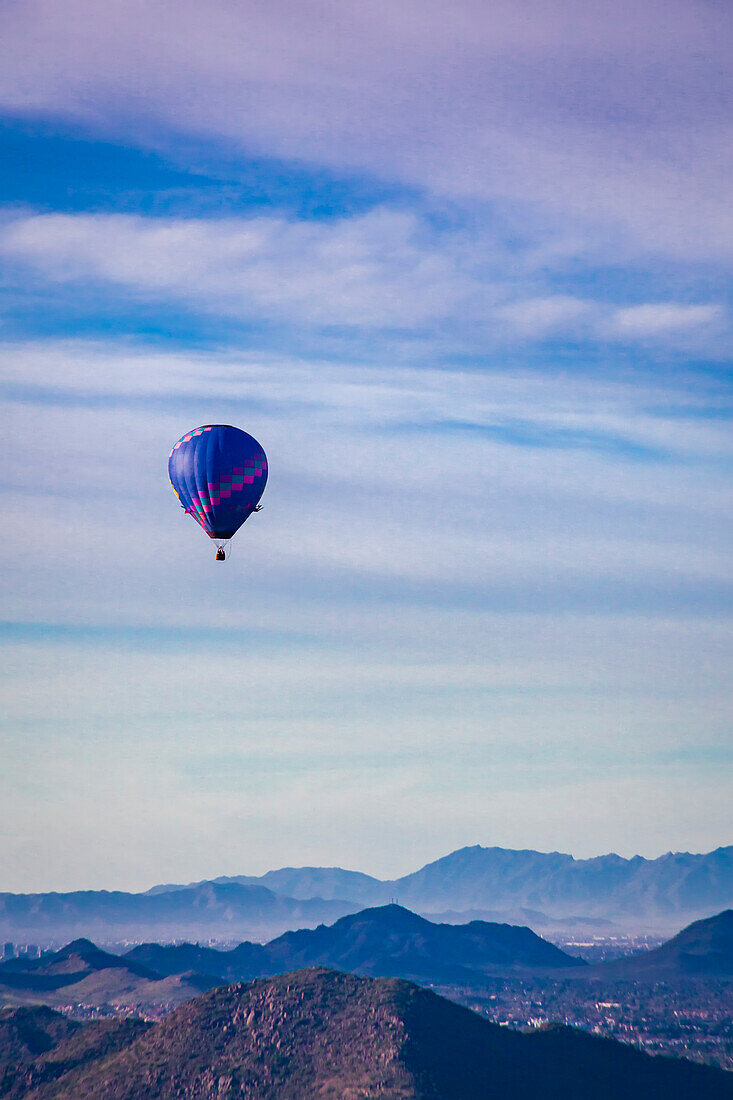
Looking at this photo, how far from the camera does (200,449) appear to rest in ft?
600

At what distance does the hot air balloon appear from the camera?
181250mm

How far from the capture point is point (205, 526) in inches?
7229

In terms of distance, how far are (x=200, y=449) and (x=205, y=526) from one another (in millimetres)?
10780

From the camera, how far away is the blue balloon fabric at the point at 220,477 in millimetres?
181250

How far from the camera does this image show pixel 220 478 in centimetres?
18088

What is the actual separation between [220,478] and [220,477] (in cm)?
14

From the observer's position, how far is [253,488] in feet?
602

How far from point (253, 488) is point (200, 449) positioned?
30.0ft

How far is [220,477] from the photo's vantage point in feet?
593

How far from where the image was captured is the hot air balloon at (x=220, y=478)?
181250mm

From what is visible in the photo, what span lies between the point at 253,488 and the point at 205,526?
28.2 feet

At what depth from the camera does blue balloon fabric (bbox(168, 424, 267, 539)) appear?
181250 millimetres
